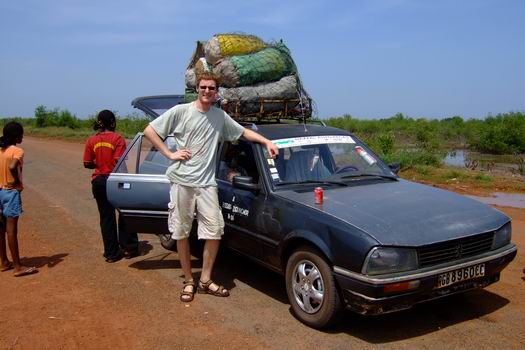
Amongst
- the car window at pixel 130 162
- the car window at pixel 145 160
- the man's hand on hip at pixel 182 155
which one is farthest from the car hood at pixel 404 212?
the car window at pixel 130 162

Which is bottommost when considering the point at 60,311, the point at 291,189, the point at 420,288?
the point at 60,311

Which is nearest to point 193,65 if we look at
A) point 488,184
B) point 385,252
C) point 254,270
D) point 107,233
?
point 107,233

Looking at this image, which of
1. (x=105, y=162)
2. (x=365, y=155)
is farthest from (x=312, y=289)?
(x=105, y=162)

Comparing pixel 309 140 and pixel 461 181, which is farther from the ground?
pixel 309 140

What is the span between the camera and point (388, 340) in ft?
13.2

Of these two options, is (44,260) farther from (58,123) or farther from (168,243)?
(58,123)

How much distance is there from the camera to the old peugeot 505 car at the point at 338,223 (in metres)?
3.79

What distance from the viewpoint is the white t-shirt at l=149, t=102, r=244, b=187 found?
488 cm

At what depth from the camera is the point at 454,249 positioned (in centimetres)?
398

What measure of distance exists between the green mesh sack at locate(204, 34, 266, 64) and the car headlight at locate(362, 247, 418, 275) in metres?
3.42

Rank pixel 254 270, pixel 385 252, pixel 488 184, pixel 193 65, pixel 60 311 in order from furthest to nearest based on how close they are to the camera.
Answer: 1. pixel 488 184
2. pixel 193 65
3. pixel 254 270
4. pixel 60 311
5. pixel 385 252

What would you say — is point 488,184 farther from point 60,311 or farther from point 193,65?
point 60,311

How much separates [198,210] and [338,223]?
5.14 ft

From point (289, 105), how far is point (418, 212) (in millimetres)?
2528
